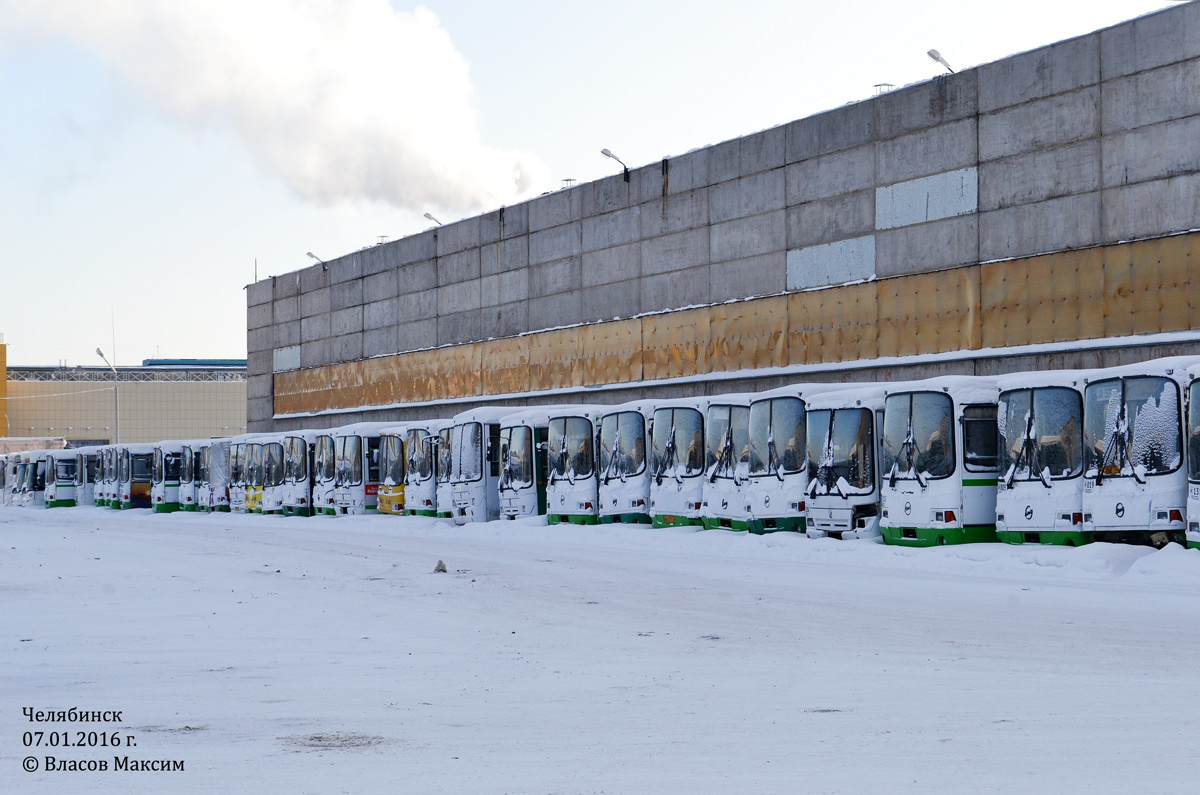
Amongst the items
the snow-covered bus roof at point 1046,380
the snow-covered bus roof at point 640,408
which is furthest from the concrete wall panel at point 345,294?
the snow-covered bus roof at point 1046,380

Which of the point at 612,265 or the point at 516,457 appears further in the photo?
the point at 612,265

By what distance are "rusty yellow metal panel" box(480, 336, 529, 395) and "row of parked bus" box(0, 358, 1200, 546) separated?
9.00 m

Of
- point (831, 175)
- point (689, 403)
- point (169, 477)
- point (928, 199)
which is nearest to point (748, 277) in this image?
→ point (831, 175)

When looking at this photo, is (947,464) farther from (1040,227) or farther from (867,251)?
(867,251)

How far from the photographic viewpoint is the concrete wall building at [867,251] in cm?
2791

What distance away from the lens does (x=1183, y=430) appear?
17.8 metres

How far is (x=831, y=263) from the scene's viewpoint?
117 ft

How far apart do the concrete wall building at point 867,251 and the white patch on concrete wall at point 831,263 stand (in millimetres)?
52

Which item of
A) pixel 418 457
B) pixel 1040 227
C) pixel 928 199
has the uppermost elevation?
pixel 928 199

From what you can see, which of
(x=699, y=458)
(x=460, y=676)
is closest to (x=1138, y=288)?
(x=699, y=458)

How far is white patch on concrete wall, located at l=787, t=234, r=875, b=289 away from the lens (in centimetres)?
3447

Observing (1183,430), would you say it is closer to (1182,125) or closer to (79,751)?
(1182,125)

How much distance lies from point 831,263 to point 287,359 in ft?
114

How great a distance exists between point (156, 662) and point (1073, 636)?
7.54 m
